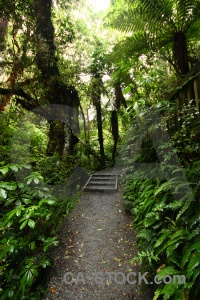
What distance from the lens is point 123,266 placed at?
9.52 feet

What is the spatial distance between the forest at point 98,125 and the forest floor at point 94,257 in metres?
0.23

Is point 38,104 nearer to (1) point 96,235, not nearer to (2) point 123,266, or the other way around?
(1) point 96,235

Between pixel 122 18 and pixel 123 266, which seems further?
pixel 122 18

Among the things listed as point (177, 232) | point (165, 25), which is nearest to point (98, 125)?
point (165, 25)

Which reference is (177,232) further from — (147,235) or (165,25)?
(165,25)

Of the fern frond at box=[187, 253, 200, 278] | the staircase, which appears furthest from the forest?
the staircase

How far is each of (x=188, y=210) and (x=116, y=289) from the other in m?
1.55

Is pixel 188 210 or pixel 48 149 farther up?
pixel 48 149

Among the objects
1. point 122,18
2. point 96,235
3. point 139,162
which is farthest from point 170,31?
point 96,235

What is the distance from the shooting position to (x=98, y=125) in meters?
8.82

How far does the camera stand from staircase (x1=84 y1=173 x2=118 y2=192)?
21.1ft

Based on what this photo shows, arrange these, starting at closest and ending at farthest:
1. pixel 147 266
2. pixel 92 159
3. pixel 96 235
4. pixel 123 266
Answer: pixel 147 266 → pixel 123 266 → pixel 96 235 → pixel 92 159

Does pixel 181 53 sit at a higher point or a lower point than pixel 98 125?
higher

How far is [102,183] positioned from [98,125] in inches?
126
